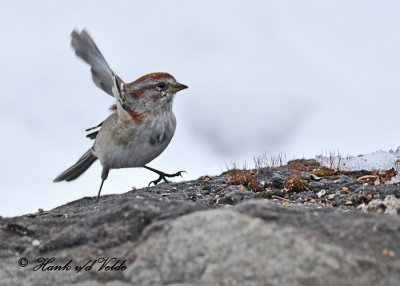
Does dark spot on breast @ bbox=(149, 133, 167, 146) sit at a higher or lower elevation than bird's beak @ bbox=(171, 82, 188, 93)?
lower

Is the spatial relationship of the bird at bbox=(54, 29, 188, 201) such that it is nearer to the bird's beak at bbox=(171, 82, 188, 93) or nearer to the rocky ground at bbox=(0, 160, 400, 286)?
the bird's beak at bbox=(171, 82, 188, 93)

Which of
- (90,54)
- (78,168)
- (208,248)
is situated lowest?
(208,248)

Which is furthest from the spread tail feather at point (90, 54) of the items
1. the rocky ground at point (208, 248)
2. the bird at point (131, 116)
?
the rocky ground at point (208, 248)

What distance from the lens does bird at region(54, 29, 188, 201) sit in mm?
9070

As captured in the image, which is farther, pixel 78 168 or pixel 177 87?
pixel 78 168

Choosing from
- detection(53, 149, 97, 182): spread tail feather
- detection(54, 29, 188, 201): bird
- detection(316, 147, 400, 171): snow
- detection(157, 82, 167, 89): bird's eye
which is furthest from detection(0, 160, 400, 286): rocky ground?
detection(316, 147, 400, 171): snow

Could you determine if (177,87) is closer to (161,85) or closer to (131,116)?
(161,85)

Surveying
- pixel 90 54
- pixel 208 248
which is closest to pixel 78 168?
pixel 90 54

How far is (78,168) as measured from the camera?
36.0ft

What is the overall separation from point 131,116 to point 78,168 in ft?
7.45

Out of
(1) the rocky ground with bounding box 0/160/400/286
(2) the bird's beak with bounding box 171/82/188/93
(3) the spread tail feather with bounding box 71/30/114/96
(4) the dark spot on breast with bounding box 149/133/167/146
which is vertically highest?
(3) the spread tail feather with bounding box 71/30/114/96

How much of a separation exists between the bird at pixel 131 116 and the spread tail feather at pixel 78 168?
2.89ft

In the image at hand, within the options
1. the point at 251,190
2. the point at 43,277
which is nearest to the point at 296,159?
the point at 251,190

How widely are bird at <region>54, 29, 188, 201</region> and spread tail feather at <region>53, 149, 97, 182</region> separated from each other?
2.89 ft
